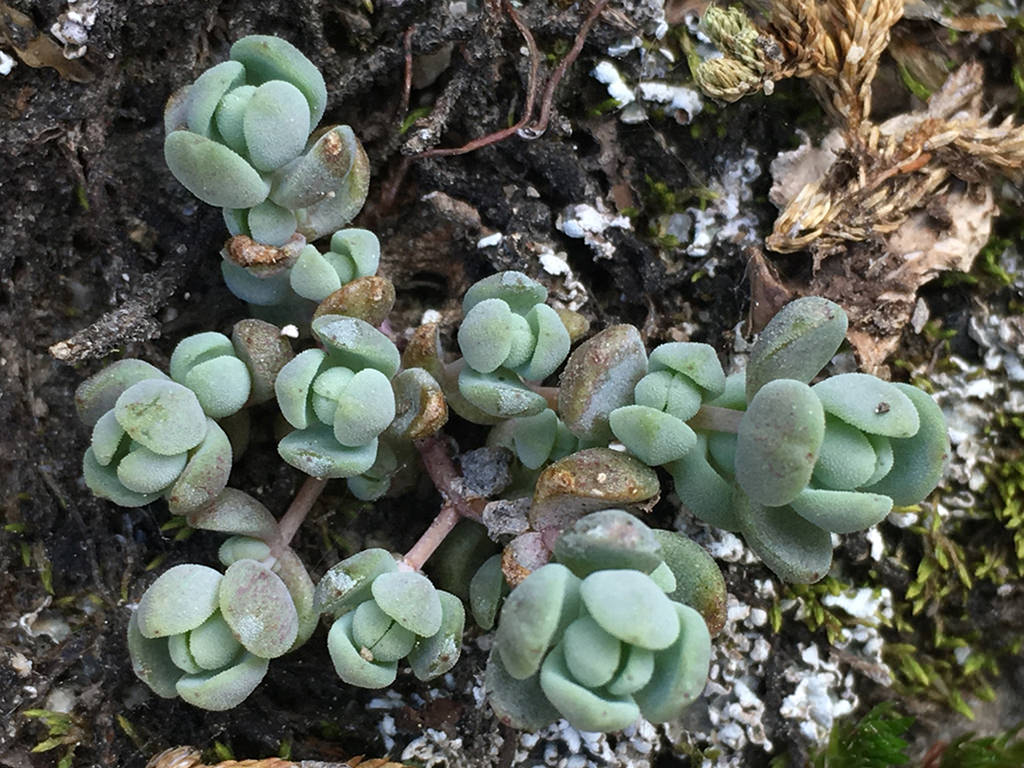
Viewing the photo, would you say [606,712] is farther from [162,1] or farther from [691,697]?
[162,1]

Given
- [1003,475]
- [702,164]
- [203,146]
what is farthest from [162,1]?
[1003,475]

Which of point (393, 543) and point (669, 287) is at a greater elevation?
point (669, 287)

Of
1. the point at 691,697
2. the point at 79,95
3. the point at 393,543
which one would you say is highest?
the point at 79,95

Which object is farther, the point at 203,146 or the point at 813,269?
the point at 813,269

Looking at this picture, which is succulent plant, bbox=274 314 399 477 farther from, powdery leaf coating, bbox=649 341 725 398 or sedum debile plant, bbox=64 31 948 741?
powdery leaf coating, bbox=649 341 725 398

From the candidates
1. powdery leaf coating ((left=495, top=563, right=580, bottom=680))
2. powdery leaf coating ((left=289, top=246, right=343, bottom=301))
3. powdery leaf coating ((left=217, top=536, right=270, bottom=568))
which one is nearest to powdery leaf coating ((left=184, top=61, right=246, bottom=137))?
powdery leaf coating ((left=289, top=246, right=343, bottom=301))

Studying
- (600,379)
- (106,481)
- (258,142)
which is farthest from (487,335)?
(106,481)
